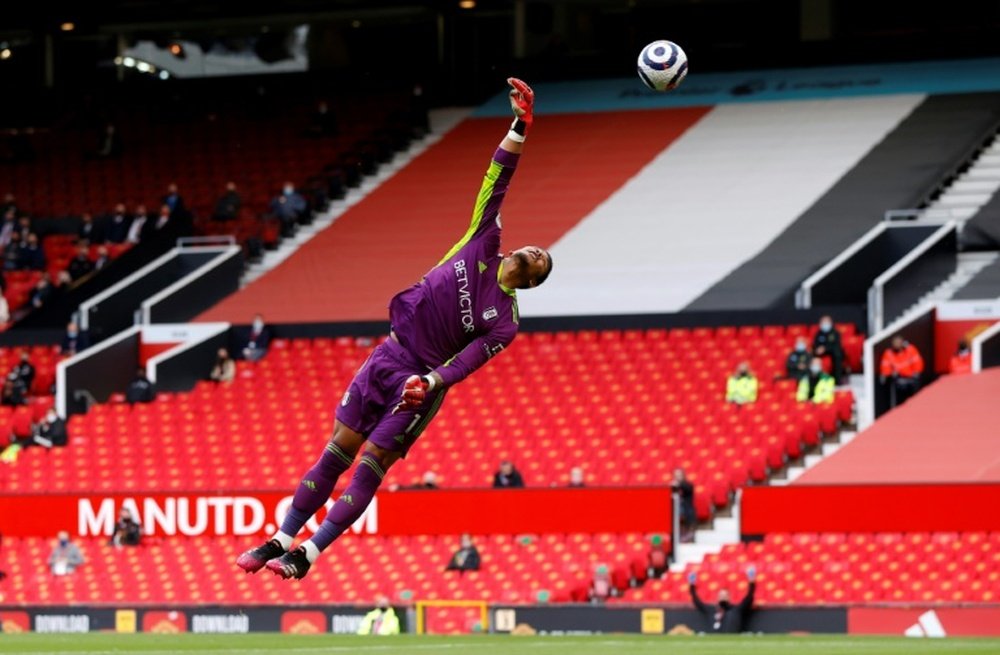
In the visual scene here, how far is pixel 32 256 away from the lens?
121 ft

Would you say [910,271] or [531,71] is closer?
[910,271]

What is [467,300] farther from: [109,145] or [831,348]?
[109,145]

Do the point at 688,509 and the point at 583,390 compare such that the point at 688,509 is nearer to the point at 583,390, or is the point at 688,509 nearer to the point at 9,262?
the point at 583,390

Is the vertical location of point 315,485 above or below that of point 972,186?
below

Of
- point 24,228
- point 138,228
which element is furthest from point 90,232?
point 24,228

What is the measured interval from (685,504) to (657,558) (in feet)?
3.46

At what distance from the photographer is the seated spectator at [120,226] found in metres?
37.6

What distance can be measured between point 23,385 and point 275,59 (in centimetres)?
1331

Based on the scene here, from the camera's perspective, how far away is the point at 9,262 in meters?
37.1

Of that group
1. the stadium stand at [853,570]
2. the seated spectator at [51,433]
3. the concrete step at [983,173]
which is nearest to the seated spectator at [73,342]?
the seated spectator at [51,433]

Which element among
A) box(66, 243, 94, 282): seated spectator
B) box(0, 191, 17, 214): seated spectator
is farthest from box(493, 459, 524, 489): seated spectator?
box(0, 191, 17, 214): seated spectator

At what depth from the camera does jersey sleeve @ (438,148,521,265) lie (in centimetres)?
1173

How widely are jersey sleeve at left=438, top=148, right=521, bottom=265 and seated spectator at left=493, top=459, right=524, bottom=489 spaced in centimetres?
1458

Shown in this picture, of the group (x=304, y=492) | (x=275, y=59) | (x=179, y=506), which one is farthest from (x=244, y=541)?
(x=275, y=59)
